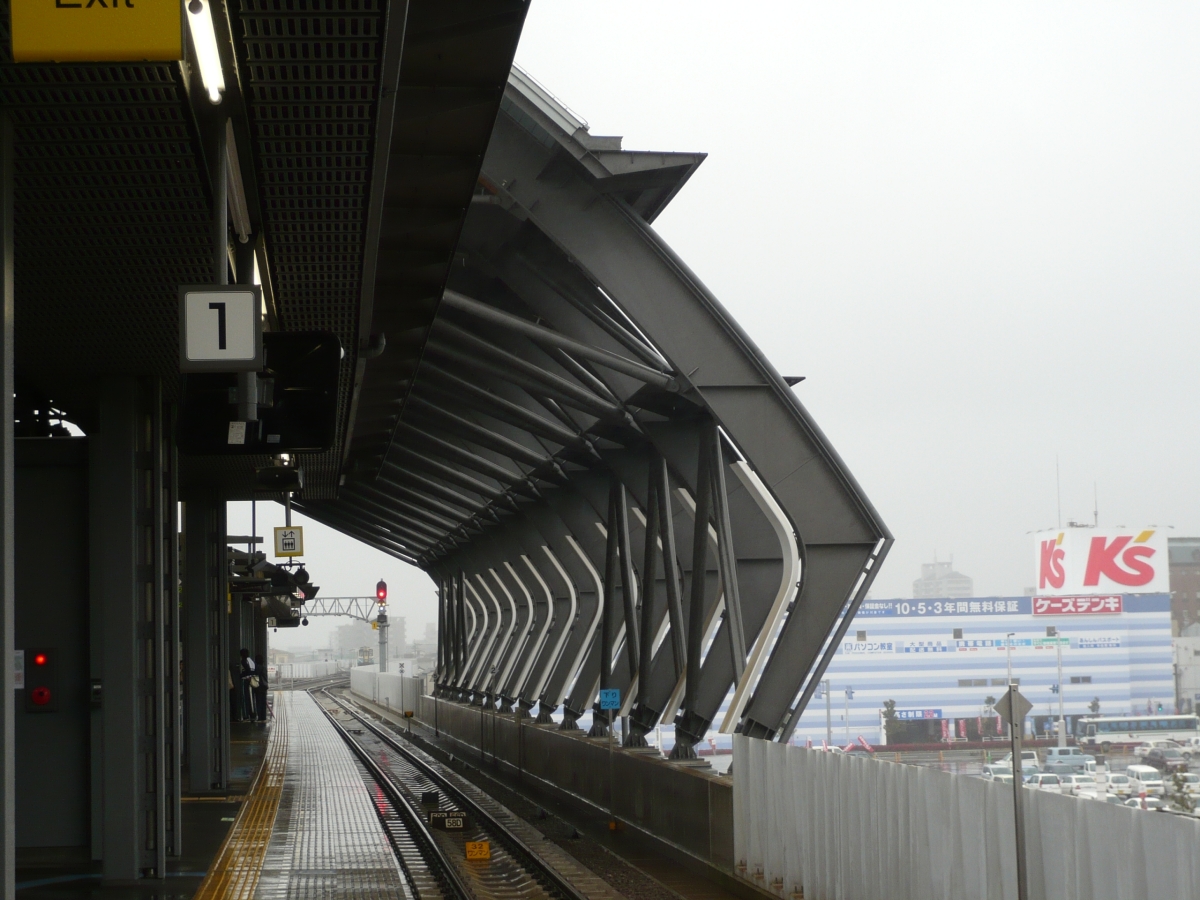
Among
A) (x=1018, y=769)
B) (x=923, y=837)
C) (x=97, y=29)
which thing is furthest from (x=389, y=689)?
(x=97, y=29)

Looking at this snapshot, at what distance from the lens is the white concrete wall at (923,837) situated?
5785 millimetres

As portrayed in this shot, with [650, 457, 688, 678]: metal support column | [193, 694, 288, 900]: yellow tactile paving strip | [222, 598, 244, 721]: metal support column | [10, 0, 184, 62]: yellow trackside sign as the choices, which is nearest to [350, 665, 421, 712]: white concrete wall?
[222, 598, 244, 721]: metal support column

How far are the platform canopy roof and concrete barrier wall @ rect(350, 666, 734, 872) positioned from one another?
0.92m

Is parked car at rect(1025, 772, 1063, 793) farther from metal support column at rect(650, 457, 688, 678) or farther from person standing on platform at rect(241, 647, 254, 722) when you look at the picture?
person standing on platform at rect(241, 647, 254, 722)

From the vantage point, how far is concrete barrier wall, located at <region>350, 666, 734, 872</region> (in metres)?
12.0

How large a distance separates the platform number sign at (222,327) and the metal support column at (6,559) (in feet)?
2.36

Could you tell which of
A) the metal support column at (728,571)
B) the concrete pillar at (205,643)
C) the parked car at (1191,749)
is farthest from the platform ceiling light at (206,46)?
the concrete pillar at (205,643)

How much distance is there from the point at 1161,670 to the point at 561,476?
9.76 m

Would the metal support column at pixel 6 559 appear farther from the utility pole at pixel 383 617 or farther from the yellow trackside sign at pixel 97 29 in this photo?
the utility pole at pixel 383 617

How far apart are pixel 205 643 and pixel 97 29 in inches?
543

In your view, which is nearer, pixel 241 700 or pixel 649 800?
pixel 649 800

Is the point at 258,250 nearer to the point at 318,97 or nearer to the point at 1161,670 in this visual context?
the point at 318,97

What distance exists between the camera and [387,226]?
950 cm

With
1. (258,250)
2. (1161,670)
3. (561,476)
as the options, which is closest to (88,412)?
(258,250)
